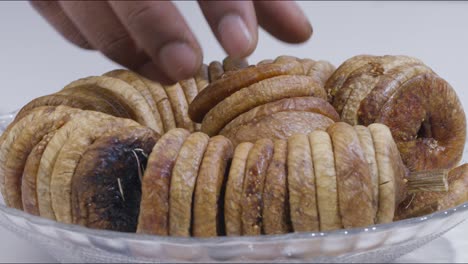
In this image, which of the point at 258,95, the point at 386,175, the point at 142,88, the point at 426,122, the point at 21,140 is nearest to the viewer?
the point at 386,175

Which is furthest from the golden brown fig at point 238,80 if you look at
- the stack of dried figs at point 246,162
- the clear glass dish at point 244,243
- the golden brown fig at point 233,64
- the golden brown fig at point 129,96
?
the clear glass dish at point 244,243

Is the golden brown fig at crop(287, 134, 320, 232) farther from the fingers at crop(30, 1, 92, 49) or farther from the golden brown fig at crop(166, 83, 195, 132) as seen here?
the golden brown fig at crop(166, 83, 195, 132)

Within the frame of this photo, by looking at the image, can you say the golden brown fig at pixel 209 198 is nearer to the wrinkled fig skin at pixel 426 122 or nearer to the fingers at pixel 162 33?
the fingers at pixel 162 33

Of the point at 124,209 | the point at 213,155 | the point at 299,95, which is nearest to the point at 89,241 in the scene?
the point at 124,209

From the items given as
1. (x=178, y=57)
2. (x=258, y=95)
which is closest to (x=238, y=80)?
(x=258, y=95)

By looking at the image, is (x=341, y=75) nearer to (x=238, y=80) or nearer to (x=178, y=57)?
(x=238, y=80)

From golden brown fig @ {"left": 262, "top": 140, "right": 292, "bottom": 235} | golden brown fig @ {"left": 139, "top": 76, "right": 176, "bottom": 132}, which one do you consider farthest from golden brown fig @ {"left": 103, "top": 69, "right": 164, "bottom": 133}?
golden brown fig @ {"left": 262, "top": 140, "right": 292, "bottom": 235}
